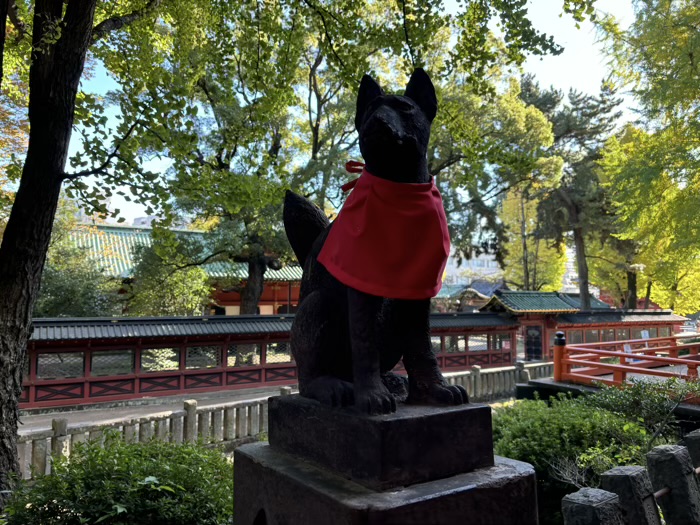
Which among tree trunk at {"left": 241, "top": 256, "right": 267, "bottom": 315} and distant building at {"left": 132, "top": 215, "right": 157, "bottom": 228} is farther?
tree trunk at {"left": 241, "top": 256, "right": 267, "bottom": 315}

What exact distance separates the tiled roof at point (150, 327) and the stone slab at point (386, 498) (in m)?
11.2

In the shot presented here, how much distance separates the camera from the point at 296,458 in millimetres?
2168

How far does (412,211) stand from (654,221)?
12.1m

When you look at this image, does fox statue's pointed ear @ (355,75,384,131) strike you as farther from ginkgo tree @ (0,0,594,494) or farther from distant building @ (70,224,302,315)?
distant building @ (70,224,302,315)

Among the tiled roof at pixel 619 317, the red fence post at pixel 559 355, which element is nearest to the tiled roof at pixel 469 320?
the tiled roof at pixel 619 317

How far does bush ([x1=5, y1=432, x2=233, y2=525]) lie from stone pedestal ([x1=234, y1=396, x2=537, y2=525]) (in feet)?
6.59

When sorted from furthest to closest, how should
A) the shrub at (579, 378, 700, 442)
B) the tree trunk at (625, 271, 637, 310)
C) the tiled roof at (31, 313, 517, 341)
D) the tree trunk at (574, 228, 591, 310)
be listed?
1. the tree trunk at (625, 271, 637, 310)
2. the tree trunk at (574, 228, 591, 310)
3. the tiled roof at (31, 313, 517, 341)
4. the shrub at (579, 378, 700, 442)

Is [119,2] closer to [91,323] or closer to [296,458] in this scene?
[91,323]

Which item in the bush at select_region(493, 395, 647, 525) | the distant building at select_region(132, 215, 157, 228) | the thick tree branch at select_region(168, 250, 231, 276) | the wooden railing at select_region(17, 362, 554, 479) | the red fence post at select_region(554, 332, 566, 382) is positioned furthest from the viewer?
the thick tree branch at select_region(168, 250, 231, 276)

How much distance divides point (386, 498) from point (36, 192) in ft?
14.8

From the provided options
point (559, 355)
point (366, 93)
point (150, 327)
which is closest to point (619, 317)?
point (559, 355)

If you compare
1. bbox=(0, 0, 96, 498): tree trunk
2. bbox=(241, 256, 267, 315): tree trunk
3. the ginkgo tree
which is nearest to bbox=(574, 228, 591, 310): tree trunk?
bbox=(241, 256, 267, 315): tree trunk

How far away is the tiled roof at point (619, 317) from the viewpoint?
21047mm

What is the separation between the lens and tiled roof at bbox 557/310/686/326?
69.1 ft
